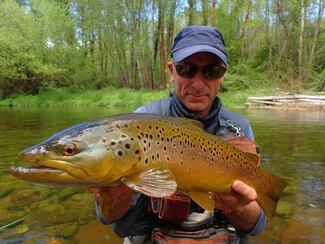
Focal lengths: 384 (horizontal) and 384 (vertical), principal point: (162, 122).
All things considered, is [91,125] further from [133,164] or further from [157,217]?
[157,217]

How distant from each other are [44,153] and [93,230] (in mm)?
2813

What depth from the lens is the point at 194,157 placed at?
6.84ft

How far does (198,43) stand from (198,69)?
0.18m

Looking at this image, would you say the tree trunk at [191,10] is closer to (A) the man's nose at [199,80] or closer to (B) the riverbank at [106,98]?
(B) the riverbank at [106,98]

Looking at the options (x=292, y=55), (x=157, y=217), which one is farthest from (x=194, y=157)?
(x=292, y=55)

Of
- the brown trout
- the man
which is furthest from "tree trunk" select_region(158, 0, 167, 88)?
the brown trout

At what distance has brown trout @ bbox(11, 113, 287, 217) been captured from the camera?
1.74 m

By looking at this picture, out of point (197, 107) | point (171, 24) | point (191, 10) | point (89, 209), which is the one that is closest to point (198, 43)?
point (197, 107)

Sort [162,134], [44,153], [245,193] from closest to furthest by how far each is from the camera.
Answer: [44,153]
[162,134]
[245,193]

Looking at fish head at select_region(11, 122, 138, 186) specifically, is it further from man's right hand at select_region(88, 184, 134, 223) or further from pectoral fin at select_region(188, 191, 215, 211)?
pectoral fin at select_region(188, 191, 215, 211)

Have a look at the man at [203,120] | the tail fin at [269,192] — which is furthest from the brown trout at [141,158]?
the man at [203,120]

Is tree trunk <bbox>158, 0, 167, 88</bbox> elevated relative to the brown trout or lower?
elevated

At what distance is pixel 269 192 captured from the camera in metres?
2.49

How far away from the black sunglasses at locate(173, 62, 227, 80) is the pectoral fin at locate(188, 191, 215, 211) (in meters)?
0.94
